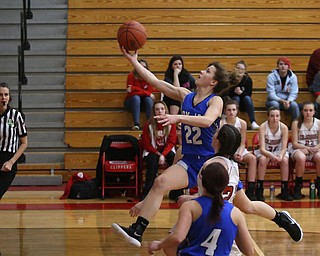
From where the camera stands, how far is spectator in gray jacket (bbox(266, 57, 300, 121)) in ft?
33.7

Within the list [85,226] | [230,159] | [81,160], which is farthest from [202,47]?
[230,159]

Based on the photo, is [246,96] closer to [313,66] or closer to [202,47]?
[313,66]

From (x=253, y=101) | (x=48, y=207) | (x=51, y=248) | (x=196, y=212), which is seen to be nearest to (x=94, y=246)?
(x=51, y=248)

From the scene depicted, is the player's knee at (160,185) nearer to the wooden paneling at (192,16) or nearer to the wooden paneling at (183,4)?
the wooden paneling at (192,16)

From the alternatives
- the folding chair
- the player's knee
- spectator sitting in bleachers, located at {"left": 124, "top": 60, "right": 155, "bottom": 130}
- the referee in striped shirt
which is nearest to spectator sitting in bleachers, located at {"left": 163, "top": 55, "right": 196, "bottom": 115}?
spectator sitting in bleachers, located at {"left": 124, "top": 60, "right": 155, "bottom": 130}

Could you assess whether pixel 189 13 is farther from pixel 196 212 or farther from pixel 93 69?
pixel 196 212

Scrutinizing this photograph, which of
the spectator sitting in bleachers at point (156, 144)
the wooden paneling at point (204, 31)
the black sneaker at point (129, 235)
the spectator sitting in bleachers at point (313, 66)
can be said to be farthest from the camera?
the wooden paneling at point (204, 31)

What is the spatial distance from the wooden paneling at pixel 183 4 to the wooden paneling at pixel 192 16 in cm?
10

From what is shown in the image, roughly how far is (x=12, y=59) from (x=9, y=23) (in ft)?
2.51

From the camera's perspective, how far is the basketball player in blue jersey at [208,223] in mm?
3795

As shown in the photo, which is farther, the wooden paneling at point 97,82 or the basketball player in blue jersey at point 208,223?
the wooden paneling at point 97,82

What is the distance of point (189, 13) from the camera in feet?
39.5

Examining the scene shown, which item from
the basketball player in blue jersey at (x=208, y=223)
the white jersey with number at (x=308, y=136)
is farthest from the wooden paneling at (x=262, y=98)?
the basketball player in blue jersey at (x=208, y=223)

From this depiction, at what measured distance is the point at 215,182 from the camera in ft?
12.5
